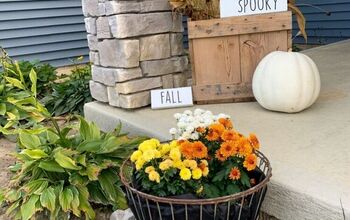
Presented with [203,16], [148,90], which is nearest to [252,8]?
[203,16]

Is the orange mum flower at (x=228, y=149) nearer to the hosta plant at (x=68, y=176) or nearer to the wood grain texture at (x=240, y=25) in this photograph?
the hosta plant at (x=68, y=176)

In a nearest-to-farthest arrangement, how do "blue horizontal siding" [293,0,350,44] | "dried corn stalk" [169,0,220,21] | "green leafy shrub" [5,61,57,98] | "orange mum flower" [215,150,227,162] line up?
"orange mum flower" [215,150,227,162] → "dried corn stalk" [169,0,220,21] → "green leafy shrub" [5,61,57,98] → "blue horizontal siding" [293,0,350,44]

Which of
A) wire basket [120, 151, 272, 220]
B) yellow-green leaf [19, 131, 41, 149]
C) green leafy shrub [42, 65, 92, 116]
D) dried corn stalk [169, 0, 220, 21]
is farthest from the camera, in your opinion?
green leafy shrub [42, 65, 92, 116]

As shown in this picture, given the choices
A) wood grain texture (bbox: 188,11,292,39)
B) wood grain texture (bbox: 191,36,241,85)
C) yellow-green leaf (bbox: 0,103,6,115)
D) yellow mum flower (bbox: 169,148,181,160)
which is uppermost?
wood grain texture (bbox: 188,11,292,39)

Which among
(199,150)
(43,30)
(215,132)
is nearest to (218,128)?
(215,132)

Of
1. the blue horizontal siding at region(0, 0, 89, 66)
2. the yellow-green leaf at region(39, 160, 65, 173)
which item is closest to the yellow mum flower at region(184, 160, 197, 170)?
the yellow-green leaf at region(39, 160, 65, 173)

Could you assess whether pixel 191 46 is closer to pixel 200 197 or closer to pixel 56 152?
pixel 56 152

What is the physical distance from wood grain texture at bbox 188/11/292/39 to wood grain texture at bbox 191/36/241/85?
4 centimetres

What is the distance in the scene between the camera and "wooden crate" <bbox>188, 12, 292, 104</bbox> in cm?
215

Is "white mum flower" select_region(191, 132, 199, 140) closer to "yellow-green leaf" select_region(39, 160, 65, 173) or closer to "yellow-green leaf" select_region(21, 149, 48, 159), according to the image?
"yellow-green leaf" select_region(39, 160, 65, 173)

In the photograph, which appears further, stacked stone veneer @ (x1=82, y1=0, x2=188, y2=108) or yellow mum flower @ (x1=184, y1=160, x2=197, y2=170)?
stacked stone veneer @ (x1=82, y1=0, x2=188, y2=108)

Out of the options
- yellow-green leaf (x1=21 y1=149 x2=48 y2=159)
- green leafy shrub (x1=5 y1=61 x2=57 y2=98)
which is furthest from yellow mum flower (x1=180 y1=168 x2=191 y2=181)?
green leafy shrub (x1=5 y1=61 x2=57 y2=98)

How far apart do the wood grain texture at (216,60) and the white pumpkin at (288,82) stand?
27 centimetres

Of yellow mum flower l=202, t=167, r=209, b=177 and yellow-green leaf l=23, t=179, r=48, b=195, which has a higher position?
yellow mum flower l=202, t=167, r=209, b=177
